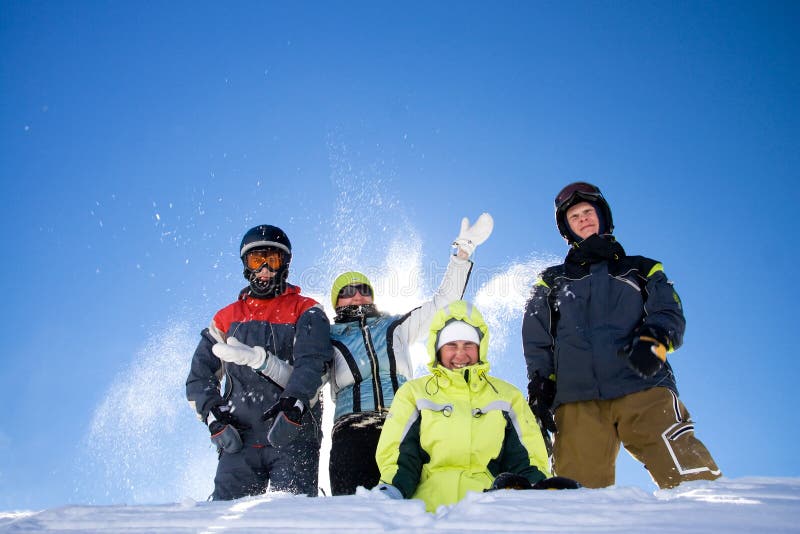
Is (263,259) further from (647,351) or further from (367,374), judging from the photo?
(647,351)

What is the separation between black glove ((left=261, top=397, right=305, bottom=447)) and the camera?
5.00m

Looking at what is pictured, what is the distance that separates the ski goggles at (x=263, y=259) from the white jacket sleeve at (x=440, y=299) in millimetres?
1743

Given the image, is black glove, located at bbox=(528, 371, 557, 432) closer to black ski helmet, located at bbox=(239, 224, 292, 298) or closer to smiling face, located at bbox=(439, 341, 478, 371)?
smiling face, located at bbox=(439, 341, 478, 371)

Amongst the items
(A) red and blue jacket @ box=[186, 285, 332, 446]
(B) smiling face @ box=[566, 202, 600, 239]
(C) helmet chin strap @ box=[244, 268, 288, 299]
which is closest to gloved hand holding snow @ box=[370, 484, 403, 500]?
(A) red and blue jacket @ box=[186, 285, 332, 446]

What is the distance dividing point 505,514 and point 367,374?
295cm

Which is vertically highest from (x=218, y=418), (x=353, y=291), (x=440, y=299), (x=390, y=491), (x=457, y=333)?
(x=353, y=291)

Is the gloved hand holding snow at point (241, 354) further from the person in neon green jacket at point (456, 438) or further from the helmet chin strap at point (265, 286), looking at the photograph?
the person in neon green jacket at point (456, 438)

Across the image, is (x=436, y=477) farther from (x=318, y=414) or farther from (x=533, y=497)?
(x=318, y=414)

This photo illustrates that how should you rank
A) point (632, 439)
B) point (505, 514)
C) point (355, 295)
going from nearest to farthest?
point (505, 514) < point (632, 439) < point (355, 295)

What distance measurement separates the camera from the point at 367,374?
511 cm

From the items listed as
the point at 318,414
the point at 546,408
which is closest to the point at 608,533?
the point at 546,408

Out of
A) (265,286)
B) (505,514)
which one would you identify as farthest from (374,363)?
(505,514)

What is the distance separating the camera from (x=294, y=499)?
2.88 metres

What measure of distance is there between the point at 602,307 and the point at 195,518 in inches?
135
